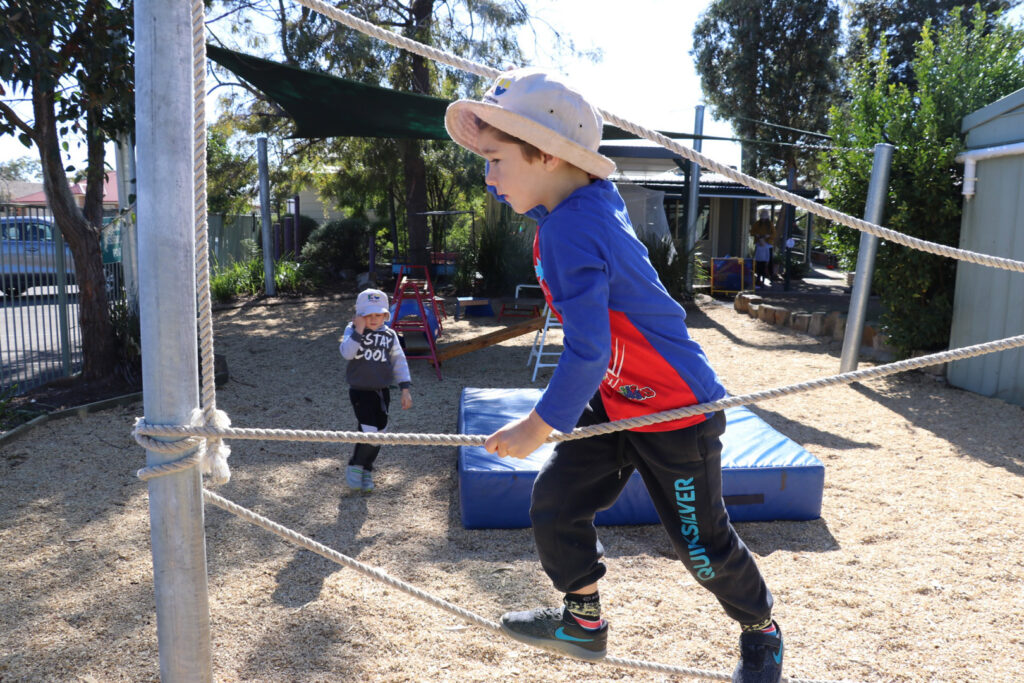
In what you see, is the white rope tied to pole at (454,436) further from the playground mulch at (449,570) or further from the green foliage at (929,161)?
the green foliage at (929,161)

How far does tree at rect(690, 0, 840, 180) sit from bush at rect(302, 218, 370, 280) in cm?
1241

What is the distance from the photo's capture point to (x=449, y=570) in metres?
3.50

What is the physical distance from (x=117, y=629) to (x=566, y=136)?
2.52 meters

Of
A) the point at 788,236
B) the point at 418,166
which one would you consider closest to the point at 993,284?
the point at 418,166

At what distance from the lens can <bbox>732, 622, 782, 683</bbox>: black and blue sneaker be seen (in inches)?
74.5

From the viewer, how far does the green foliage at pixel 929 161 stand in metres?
7.12

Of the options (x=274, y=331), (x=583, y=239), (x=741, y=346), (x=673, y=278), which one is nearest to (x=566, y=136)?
(x=583, y=239)

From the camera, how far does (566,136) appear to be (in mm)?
1712

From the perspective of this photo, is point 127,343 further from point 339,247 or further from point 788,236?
point 788,236

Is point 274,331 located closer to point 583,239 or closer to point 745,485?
point 745,485

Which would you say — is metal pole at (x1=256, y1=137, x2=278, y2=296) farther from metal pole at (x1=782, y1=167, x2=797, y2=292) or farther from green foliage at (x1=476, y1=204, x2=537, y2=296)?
metal pole at (x1=782, y1=167, x2=797, y2=292)

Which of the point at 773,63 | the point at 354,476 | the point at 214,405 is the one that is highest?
the point at 773,63

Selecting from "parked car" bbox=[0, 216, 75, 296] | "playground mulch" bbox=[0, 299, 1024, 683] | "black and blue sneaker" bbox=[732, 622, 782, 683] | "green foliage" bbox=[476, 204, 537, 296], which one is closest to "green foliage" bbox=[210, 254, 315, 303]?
"green foliage" bbox=[476, 204, 537, 296]

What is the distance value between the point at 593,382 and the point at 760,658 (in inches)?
34.0
